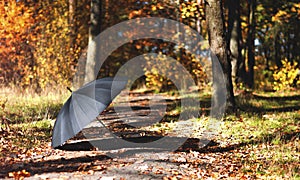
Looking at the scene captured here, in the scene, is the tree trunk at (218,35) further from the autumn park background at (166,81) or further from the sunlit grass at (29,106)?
the sunlit grass at (29,106)

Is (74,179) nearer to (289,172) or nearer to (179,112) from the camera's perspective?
(289,172)

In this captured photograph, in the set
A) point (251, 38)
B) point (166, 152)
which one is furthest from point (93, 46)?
point (251, 38)

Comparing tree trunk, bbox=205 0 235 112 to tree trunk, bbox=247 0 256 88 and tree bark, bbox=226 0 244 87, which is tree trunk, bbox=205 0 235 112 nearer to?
A: tree bark, bbox=226 0 244 87

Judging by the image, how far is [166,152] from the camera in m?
6.16

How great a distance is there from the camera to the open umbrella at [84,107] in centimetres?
536

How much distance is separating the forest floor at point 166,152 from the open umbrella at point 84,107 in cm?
39

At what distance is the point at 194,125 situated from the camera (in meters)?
8.41

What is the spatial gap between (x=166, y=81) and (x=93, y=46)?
17.6 feet

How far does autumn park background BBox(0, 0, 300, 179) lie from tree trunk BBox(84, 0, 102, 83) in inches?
1.3

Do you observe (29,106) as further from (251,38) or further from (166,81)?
(251,38)

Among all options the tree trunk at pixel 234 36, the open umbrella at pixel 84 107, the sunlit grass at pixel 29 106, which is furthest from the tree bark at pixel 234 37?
the open umbrella at pixel 84 107

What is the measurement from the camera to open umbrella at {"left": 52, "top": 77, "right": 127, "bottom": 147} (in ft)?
17.6

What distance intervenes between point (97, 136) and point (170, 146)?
1.43m

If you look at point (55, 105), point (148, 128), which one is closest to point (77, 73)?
point (55, 105)
